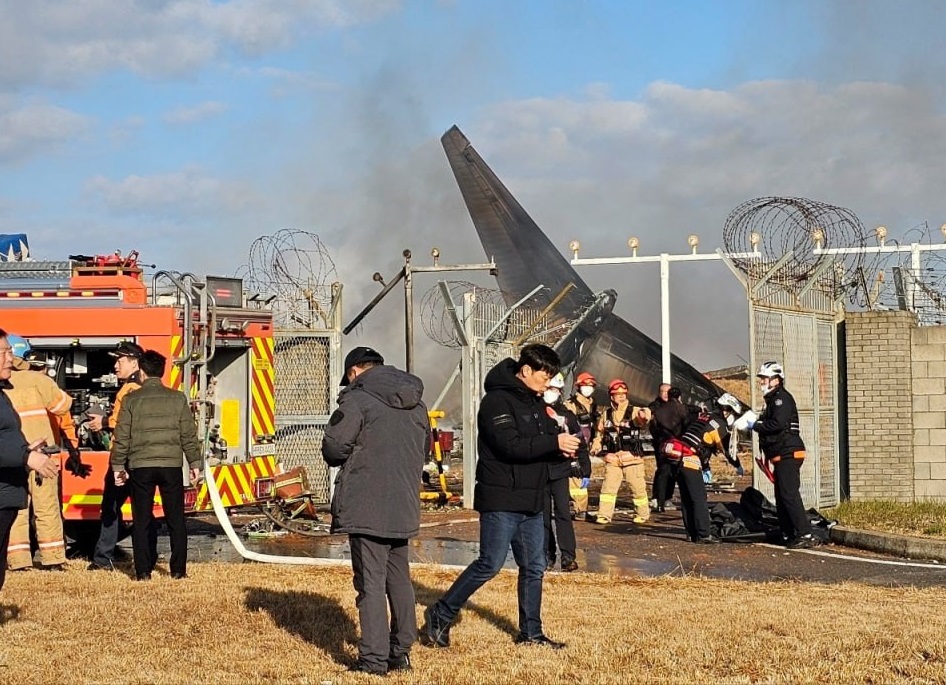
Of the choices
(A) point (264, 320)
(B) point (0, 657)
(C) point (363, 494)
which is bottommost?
(B) point (0, 657)

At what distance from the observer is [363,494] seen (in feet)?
22.9

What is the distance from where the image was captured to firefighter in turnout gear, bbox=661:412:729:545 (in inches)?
527

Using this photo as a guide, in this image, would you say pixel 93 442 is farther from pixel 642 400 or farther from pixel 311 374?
pixel 642 400

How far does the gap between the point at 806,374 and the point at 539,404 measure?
30.1 ft

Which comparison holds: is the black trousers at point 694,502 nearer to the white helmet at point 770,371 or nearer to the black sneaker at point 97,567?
the white helmet at point 770,371

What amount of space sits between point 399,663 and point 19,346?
217 inches

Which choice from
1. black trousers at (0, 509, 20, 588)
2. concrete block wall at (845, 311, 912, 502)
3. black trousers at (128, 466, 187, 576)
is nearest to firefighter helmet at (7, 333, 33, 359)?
black trousers at (128, 466, 187, 576)

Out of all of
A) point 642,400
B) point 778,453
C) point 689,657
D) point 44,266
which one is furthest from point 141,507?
point 642,400

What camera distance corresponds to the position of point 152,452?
33.7ft

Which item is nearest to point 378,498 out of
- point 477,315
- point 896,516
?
point 896,516

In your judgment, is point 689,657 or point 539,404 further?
point 539,404

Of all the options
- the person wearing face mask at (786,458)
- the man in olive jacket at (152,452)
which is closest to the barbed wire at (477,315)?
the person wearing face mask at (786,458)

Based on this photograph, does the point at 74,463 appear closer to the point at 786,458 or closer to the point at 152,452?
the point at 152,452

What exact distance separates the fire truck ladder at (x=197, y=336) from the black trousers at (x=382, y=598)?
5242 millimetres
